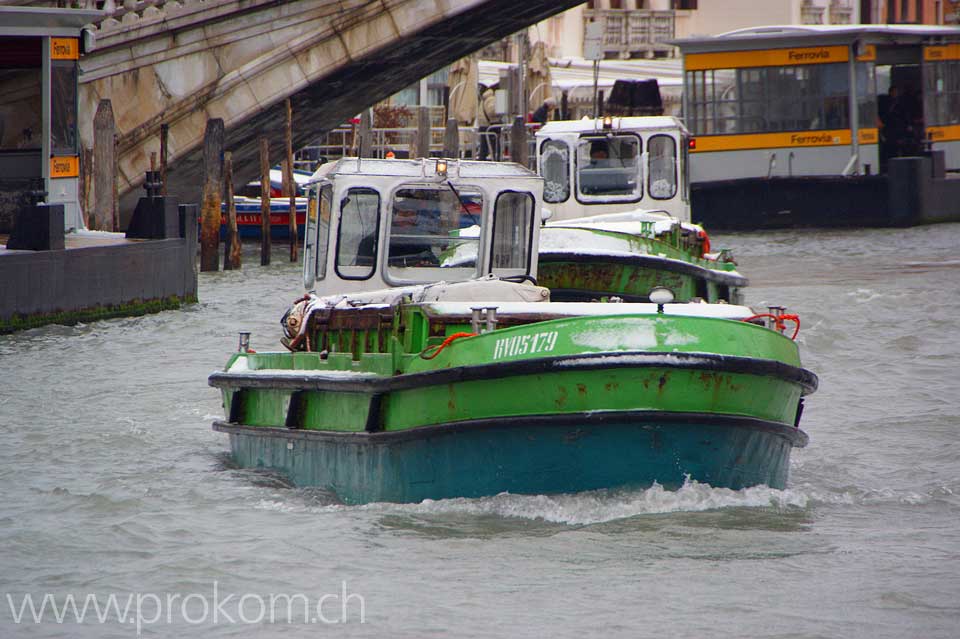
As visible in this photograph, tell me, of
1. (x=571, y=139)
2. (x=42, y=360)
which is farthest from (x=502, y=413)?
(x=571, y=139)

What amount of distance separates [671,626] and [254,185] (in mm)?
34686

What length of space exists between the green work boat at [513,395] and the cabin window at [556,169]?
8.70 meters

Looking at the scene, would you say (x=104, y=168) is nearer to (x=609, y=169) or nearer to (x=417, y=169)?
(x=609, y=169)

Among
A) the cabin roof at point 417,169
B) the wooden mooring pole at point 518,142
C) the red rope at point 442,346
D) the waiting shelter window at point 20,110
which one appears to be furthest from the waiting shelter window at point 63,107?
the red rope at point 442,346

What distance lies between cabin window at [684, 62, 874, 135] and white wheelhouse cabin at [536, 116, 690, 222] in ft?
54.3

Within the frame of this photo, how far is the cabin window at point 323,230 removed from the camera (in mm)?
11711

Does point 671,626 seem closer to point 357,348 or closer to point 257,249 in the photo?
point 357,348

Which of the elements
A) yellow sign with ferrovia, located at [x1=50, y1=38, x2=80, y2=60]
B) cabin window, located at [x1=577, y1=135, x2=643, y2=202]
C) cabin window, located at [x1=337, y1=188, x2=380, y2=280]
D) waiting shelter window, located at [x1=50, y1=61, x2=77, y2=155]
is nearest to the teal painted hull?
cabin window, located at [x1=337, y1=188, x2=380, y2=280]

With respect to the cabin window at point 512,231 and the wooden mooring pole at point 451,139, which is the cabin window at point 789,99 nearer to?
the wooden mooring pole at point 451,139

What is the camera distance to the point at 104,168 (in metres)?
27.3

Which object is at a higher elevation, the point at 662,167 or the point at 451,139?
the point at 451,139

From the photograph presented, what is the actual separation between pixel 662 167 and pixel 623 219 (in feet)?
4.69

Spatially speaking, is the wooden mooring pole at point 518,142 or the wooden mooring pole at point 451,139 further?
A: the wooden mooring pole at point 451,139

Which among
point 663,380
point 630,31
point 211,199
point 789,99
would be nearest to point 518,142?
point 789,99
